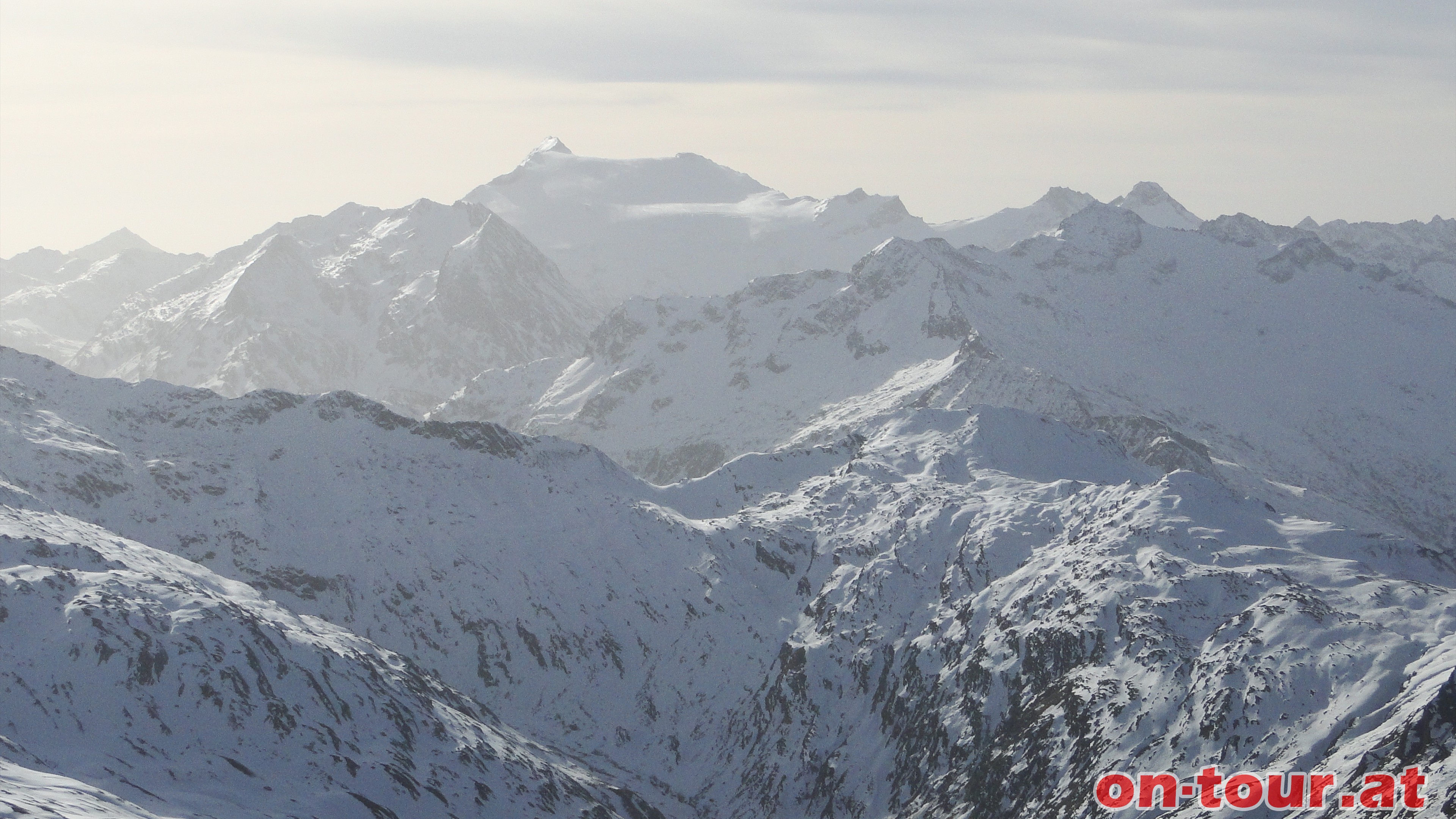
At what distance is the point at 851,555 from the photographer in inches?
7771

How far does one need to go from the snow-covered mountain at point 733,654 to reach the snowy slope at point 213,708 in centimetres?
38

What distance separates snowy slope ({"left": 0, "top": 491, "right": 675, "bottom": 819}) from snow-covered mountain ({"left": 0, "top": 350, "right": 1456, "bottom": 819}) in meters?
0.38

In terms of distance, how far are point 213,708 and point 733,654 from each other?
242 ft

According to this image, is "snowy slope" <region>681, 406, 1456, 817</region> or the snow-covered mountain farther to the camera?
the snow-covered mountain

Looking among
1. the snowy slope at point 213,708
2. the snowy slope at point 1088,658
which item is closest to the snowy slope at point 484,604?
the snowy slope at point 1088,658

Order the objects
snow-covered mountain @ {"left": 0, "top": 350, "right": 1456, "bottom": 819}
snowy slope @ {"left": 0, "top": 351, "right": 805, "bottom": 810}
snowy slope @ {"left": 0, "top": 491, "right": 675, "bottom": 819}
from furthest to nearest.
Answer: snowy slope @ {"left": 0, "top": 351, "right": 805, "bottom": 810} → snow-covered mountain @ {"left": 0, "top": 350, "right": 1456, "bottom": 819} → snowy slope @ {"left": 0, "top": 491, "right": 675, "bottom": 819}

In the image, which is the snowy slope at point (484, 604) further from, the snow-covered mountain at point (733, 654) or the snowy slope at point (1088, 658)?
the snowy slope at point (1088, 658)

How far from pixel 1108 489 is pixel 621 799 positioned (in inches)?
3018

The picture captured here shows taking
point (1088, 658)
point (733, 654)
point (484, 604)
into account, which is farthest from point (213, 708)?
point (1088, 658)

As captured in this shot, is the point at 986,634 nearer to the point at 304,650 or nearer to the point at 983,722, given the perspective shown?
the point at 983,722

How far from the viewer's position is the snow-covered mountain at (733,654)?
12975cm

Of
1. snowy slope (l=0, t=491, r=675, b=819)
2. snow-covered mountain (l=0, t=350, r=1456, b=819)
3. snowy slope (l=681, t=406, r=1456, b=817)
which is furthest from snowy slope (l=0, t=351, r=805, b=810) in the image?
snowy slope (l=0, t=491, r=675, b=819)

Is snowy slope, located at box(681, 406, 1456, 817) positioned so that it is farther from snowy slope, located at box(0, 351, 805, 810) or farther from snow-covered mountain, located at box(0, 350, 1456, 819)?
snowy slope, located at box(0, 351, 805, 810)

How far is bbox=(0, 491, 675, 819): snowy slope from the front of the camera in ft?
415
